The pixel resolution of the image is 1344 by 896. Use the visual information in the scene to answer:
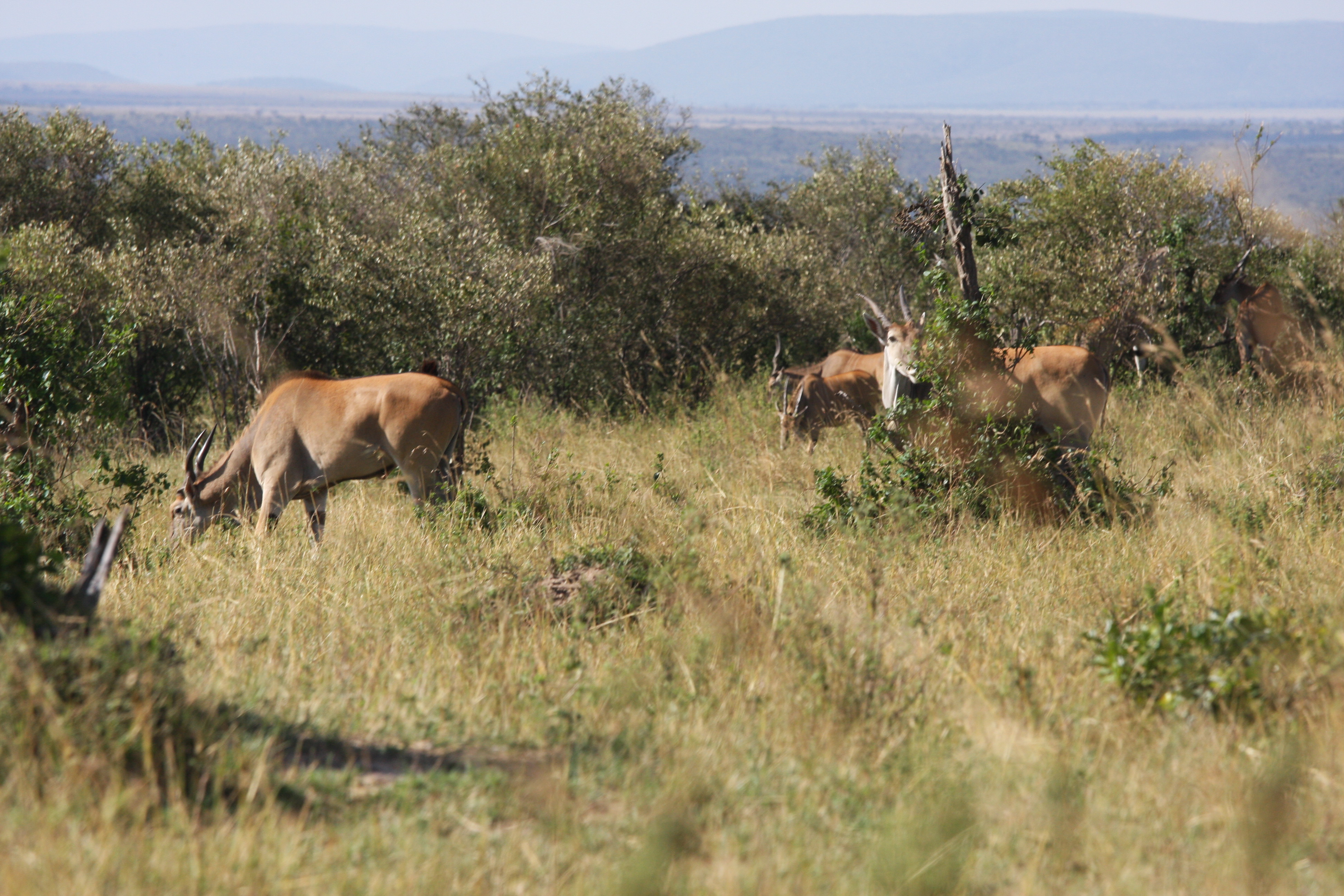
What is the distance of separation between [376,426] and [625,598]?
11.7 ft

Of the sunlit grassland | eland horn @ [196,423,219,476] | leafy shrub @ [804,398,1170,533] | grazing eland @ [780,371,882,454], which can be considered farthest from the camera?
grazing eland @ [780,371,882,454]

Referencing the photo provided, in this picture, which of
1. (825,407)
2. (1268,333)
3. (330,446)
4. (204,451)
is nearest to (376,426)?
(330,446)

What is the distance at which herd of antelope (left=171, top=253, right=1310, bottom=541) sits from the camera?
881 cm

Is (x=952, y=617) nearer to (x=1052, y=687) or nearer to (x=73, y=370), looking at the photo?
(x=1052, y=687)

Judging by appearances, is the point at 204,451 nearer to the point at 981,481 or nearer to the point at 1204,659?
the point at 981,481

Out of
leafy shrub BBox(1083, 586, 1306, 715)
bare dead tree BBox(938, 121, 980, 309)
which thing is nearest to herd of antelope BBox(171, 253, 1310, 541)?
bare dead tree BBox(938, 121, 980, 309)

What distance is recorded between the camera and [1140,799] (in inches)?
161

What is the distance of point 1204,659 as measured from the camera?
16.0 ft

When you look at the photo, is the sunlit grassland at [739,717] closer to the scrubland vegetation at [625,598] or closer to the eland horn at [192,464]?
the scrubland vegetation at [625,598]

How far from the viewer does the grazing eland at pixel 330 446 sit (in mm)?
8836

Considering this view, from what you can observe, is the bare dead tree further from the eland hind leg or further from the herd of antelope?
the eland hind leg

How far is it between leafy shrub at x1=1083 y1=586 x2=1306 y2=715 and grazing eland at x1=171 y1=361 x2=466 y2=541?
540cm

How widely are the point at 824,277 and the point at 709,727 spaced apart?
45.8 feet

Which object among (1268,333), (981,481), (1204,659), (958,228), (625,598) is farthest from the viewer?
(1268,333)
